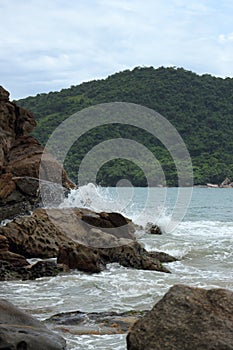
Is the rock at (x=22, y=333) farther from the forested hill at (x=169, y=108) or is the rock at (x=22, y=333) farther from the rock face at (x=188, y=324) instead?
the forested hill at (x=169, y=108)

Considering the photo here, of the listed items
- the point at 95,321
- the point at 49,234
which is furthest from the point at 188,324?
the point at 49,234

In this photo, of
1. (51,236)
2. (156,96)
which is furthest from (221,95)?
(51,236)

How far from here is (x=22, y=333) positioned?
5008 mm

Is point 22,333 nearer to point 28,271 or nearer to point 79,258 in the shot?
point 28,271

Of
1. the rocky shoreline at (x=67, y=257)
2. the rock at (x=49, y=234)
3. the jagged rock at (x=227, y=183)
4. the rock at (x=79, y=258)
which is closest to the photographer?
the rocky shoreline at (x=67, y=257)

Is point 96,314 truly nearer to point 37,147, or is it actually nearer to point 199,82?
point 37,147

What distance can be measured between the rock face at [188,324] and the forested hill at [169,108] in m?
47.9

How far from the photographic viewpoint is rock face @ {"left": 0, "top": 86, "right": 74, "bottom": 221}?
633 inches

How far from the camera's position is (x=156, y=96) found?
256 ft

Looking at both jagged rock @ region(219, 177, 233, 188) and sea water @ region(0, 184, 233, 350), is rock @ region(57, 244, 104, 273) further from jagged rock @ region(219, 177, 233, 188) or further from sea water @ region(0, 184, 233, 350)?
jagged rock @ region(219, 177, 233, 188)

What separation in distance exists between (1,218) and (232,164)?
61.1 meters

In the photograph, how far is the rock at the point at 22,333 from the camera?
15.9 ft

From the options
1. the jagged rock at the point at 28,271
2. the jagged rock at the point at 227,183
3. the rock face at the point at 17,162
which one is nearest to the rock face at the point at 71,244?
the jagged rock at the point at 28,271

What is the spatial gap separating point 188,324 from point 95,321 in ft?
7.26
